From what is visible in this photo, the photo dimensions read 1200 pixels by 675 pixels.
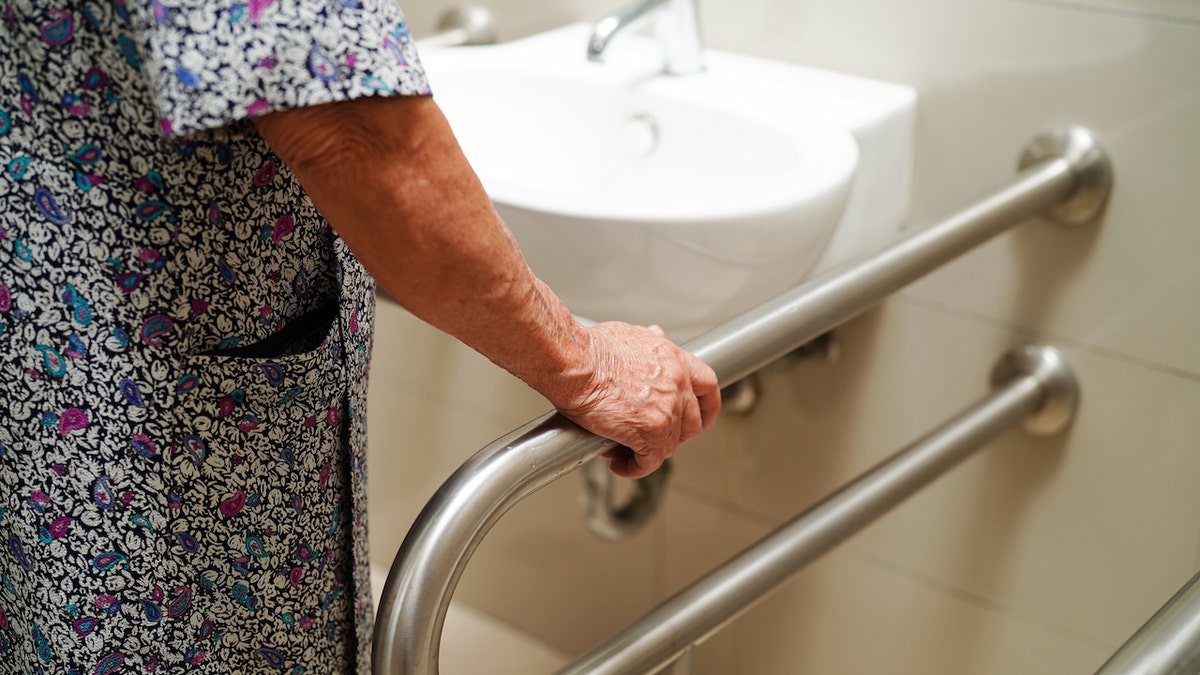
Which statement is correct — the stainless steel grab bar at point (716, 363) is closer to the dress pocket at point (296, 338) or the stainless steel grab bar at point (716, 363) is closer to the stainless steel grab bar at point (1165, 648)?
the dress pocket at point (296, 338)

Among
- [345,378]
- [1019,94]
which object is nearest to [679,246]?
[345,378]

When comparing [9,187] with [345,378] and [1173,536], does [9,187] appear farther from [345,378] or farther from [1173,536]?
[1173,536]

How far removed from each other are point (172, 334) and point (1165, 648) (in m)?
0.50

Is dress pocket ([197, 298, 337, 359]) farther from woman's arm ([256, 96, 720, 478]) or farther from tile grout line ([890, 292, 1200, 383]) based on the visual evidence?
tile grout line ([890, 292, 1200, 383])

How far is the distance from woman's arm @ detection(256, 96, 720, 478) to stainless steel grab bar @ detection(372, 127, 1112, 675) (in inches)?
1.0

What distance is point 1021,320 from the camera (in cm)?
105

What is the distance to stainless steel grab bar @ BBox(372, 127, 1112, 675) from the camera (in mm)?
531

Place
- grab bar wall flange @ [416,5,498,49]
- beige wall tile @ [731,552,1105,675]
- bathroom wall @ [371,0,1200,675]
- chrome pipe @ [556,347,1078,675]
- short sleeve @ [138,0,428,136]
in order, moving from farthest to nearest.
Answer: grab bar wall flange @ [416,5,498,49] < beige wall tile @ [731,552,1105,675] < bathroom wall @ [371,0,1200,675] < chrome pipe @ [556,347,1078,675] < short sleeve @ [138,0,428,136]

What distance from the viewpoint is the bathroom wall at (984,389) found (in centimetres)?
95

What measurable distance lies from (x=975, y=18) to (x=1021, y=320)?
0.89 ft

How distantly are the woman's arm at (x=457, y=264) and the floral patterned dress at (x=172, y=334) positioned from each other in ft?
0.06

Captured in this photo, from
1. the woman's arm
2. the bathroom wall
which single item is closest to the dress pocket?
the woman's arm

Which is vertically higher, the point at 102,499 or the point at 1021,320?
the point at 102,499

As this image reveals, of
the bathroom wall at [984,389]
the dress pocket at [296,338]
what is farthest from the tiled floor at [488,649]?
the dress pocket at [296,338]
